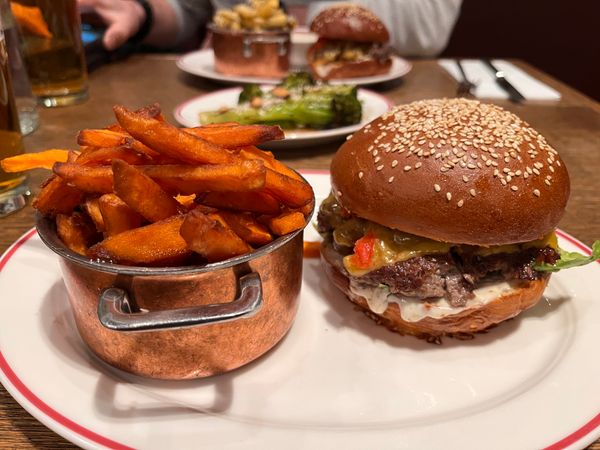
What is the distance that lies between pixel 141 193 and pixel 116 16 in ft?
12.6

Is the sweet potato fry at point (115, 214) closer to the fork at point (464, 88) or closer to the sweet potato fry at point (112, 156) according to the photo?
the sweet potato fry at point (112, 156)

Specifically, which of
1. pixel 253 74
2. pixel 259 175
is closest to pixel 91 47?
pixel 253 74

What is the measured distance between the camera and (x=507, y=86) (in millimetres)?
3719

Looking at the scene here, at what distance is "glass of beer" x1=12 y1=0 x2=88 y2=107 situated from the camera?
10.0ft

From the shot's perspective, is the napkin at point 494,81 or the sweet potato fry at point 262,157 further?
the napkin at point 494,81

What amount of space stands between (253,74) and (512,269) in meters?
2.82

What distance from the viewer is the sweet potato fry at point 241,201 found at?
3.80 feet

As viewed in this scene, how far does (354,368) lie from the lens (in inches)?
54.5

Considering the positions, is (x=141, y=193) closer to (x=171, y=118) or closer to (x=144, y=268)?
(x=144, y=268)

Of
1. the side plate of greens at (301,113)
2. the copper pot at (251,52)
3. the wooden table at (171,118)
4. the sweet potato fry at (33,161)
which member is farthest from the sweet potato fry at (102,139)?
the copper pot at (251,52)

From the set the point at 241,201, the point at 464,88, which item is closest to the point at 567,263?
A: the point at 241,201

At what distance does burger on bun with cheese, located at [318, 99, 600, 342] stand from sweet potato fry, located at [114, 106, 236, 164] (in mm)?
559

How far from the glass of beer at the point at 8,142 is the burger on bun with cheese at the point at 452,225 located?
1.30m

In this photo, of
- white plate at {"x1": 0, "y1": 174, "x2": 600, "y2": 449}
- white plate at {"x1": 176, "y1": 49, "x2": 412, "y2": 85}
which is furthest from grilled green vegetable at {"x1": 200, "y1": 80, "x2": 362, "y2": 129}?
white plate at {"x1": 0, "y1": 174, "x2": 600, "y2": 449}
